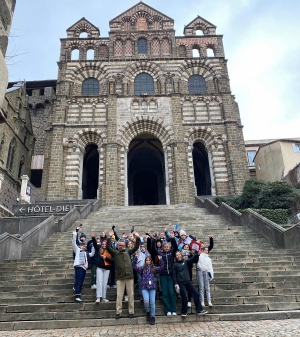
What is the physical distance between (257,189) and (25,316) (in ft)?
45.5

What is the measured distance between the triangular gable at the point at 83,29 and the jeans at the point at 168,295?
2805 cm

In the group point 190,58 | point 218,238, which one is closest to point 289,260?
point 218,238

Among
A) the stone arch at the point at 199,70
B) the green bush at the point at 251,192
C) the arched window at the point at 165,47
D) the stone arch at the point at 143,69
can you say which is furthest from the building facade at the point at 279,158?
the arched window at the point at 165,47

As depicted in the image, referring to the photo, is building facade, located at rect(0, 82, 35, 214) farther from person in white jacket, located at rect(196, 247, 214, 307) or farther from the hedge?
person in white jacket, located at rect(196, 247, 214, 307)

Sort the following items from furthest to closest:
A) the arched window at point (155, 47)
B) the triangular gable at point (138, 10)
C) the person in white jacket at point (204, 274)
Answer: the triangular gable at point (138, 10) < the arched window at point (155, 47) < the person in white jacket at point (204, 274)

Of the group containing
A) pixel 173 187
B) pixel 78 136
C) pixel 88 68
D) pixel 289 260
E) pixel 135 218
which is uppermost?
pixel 88 68

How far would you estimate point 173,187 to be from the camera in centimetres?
2156

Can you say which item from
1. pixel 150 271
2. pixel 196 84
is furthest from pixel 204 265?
pixel 196 84

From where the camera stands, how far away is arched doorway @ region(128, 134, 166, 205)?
26547mm

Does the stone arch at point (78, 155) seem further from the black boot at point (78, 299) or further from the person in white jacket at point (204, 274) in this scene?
the person in white jacket at point (204, 274)

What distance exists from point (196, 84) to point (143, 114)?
6.33m

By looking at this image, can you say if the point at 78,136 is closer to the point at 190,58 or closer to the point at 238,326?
the point at 190,58

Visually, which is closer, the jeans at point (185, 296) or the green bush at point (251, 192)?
the jeans at point (185, 296)

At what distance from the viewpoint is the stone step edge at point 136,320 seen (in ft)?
17.9
